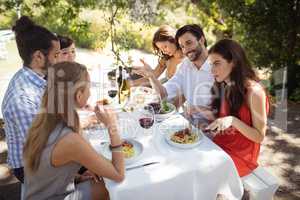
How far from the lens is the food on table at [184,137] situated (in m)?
2.12

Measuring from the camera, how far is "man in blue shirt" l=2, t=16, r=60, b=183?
2.16m

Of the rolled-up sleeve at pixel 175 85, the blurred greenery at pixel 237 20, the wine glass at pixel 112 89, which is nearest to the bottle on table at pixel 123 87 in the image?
the wine glass at pixel 112 89

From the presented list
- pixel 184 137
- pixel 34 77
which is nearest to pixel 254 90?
pixel 184 137

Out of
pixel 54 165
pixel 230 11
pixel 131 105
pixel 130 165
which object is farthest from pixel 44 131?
pixel 230 11

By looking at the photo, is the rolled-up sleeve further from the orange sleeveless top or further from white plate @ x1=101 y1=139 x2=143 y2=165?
white plate @ x1=101 y1=139 x2=143 y2=165

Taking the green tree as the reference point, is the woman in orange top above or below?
below

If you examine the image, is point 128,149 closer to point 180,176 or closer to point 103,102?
point 180,176

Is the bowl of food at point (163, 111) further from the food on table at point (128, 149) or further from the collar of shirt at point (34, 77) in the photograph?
the collar of shirt at point (34, 77)

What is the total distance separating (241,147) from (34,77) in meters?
1.56

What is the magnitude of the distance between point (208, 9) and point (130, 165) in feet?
14.5

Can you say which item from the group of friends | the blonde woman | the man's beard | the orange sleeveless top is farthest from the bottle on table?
the blonde woman

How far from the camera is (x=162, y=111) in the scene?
8.51ft

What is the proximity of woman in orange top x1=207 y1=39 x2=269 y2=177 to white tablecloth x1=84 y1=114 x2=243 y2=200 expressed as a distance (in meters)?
0.27

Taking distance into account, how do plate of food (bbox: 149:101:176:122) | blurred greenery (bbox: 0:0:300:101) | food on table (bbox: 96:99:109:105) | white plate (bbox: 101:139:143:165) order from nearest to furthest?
white plate (bbox: 101:139:143:165) < plate of food (bbox: 149:101:176:122) < food on table (bbox: 96:99:109:105) < blurred greenery (bbox: 0:0:300:101)
